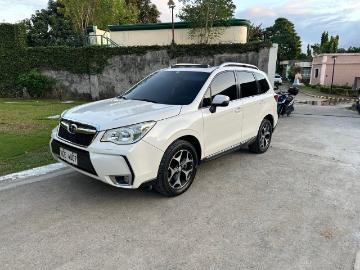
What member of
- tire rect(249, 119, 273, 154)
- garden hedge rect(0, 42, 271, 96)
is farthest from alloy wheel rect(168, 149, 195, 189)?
garden hedge rect(0, 42, 271, 96)

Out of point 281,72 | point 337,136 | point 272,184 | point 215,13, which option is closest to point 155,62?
point 215,13

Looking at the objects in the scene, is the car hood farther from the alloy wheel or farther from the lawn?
the lawn

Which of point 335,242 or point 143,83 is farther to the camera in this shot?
A: point 143,83

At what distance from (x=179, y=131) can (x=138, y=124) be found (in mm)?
602

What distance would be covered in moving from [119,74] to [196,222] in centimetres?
1391

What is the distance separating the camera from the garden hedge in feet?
51.0

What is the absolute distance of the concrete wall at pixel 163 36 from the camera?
19.9 metres

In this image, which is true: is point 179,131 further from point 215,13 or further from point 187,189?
point 215,13

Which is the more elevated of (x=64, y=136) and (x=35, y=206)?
(x=64, y=136)

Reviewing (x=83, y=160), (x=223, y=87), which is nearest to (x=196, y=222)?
(x=83, y=160)

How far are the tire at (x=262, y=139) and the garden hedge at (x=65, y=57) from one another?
9.22m

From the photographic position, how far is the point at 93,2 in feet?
90.0

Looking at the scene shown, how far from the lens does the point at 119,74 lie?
1653cm

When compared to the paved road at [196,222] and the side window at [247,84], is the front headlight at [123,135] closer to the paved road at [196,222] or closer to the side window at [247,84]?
the paved road at [196,222]
